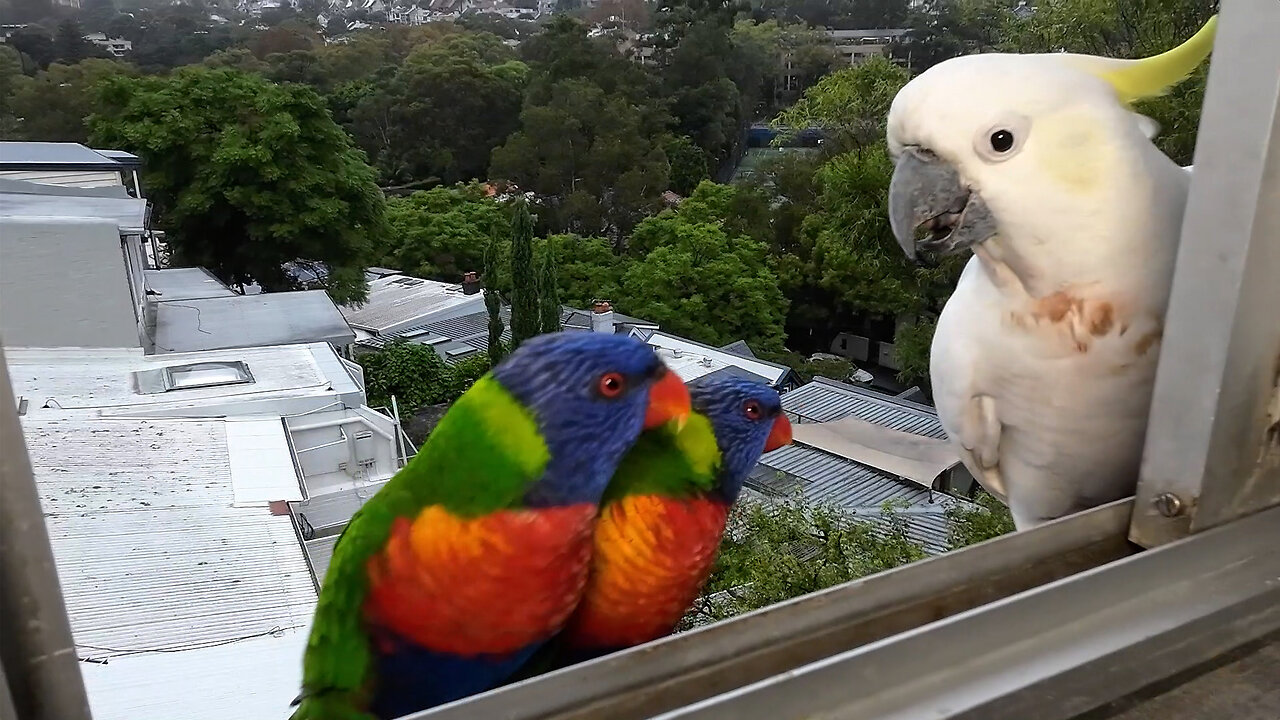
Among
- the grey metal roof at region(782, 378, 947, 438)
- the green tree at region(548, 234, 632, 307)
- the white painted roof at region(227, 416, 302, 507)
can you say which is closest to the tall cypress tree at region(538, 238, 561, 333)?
the green tree at region(548, 234, 632, 307)

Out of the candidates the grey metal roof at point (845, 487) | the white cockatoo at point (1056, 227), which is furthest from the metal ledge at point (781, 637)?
the grey metal roof at point (845, 487)

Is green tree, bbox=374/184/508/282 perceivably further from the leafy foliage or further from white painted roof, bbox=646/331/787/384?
white painted roof, bbox=646/331/787/384

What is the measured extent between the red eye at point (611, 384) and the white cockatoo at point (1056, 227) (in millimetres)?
447

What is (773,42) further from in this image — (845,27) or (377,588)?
(377,588)

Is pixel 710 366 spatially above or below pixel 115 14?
below

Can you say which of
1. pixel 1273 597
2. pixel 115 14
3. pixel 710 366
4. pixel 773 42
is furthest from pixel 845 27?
pixel 1273 597

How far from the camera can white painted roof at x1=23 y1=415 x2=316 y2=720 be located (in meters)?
2.30

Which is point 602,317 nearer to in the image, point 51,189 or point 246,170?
point 246,170

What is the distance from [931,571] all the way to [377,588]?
48 centimetres

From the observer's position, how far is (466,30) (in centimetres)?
1428

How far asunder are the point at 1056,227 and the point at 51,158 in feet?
25.5

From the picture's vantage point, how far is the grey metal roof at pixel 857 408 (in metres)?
6.59

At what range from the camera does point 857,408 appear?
6988mm

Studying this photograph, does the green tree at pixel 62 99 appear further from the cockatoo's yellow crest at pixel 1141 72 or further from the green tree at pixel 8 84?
the cockatoo's yellow crest at pixel 1141 72
